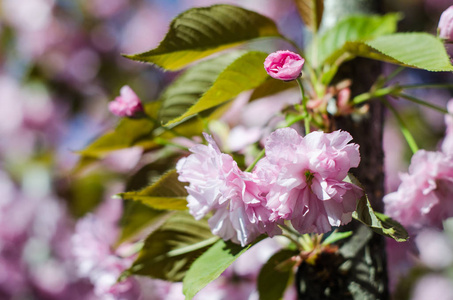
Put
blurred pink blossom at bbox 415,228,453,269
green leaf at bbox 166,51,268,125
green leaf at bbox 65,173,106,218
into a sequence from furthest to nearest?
blurred pink blossom at bbox 415,228,453,269, green leaf at bbox 65,173,106,218, green leaf at bbox 166,51,268,125

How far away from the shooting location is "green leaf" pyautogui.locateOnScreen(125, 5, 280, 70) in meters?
0.63

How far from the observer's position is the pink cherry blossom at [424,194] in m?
0.59

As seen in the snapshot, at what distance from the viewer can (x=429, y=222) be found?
0.64m

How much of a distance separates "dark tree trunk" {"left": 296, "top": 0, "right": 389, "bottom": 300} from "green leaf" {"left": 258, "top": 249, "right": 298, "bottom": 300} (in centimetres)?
4

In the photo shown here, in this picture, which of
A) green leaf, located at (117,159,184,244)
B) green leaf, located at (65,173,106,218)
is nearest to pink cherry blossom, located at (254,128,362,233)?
green leaf, located at (117,159,184,244)

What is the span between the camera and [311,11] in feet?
2.55

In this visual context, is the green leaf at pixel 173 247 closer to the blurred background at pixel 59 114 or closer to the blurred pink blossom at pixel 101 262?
the blurred pink blossom at pixel 101 262

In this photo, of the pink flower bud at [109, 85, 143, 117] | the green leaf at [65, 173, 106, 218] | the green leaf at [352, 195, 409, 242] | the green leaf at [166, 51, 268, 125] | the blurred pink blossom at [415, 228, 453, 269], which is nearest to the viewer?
the green leaf at [352, 195, 409, 242]

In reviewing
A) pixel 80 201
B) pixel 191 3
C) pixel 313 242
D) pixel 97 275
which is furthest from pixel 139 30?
pixel 313 242

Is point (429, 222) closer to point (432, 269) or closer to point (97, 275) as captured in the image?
point (97, 275)

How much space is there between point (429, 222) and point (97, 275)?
1.95 ft

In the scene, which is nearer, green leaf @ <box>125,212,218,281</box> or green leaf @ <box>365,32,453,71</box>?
green leaf @ <box>365,32,453,71</box>

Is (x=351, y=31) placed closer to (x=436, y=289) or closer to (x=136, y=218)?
(x=136, y=218)

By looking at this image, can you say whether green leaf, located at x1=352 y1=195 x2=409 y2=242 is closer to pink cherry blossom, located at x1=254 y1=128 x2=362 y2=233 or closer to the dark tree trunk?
pink cherry blossom, located at x1=254 y1=128 x2=362 y2=233
